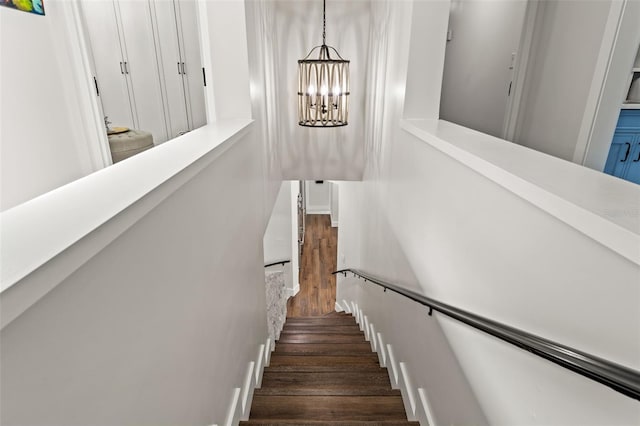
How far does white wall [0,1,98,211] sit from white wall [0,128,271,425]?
0.63m

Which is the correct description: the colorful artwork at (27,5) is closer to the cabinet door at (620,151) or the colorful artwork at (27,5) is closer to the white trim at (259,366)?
the white trim at (259,366)

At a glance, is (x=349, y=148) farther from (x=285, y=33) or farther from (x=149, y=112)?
(x=149, y=112)

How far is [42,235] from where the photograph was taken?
644mm

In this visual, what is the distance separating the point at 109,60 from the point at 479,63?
3005 mm

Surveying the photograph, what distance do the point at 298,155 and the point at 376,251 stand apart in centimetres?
163

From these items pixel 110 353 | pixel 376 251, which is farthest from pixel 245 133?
pixel 376 251

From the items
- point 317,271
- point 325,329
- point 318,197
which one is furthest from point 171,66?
point 318,197

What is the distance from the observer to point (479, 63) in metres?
2.98

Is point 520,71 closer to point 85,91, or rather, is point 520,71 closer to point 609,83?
point 609,83

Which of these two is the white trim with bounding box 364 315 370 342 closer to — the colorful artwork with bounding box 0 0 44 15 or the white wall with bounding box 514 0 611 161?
the white wall with bounding box 514 0 611 161

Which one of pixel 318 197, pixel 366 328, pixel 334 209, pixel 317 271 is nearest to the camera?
pixel 366 328

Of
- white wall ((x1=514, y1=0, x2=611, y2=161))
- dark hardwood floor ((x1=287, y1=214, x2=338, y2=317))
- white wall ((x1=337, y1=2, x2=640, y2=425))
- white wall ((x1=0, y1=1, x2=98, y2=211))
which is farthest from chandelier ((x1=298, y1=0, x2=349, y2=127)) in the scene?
dark hardwood floor ((x1=287, y1=214, x2=338, y2=317))

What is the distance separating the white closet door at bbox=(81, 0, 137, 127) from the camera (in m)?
2.82

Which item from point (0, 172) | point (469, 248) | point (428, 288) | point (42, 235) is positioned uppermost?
point (42, 235)
